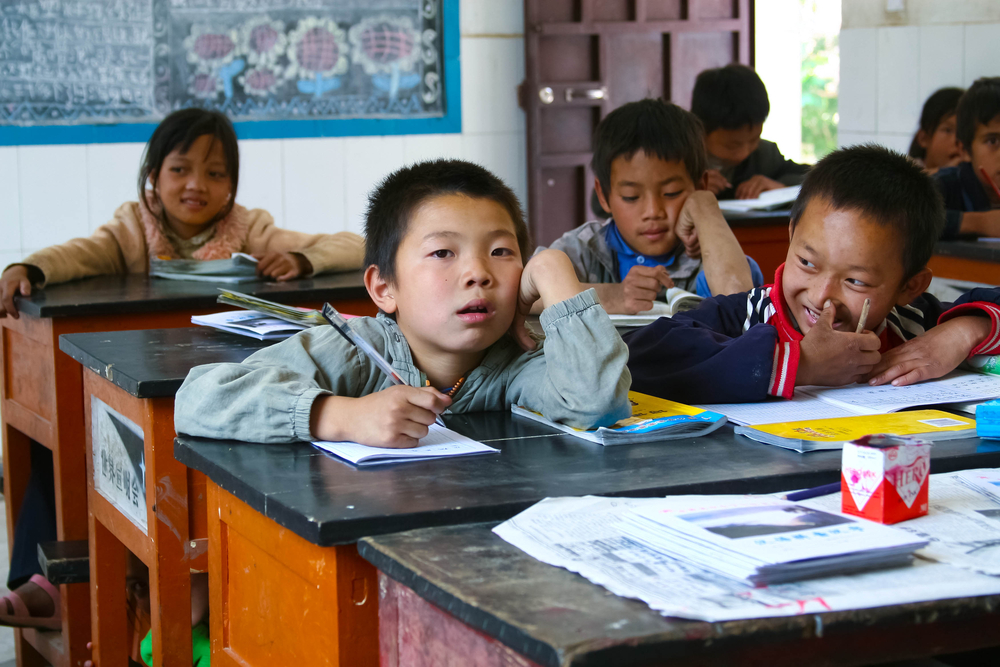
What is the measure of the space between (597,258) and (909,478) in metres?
1.64

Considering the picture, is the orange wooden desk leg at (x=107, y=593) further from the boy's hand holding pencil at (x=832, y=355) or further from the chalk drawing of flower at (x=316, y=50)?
the chalk drawing of flower at (x=316, y=50)

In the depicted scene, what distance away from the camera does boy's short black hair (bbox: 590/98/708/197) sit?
242 centimetres

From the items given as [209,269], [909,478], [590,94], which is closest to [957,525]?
[909,478]

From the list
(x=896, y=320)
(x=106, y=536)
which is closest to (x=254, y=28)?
(x=106, y=536)

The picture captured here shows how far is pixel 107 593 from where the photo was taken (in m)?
1.81

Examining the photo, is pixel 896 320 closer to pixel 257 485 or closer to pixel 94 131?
pixel 257 485

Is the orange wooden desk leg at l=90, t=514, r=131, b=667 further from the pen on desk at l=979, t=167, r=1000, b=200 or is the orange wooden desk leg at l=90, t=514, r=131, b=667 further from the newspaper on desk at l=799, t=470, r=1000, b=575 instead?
the pen on desk at l=979, t=167, r=1000, b=200

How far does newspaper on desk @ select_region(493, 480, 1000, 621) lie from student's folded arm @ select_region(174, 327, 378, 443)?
0.40 metres

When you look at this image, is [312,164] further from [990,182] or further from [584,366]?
[584,366]

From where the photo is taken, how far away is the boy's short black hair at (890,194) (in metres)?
1.57

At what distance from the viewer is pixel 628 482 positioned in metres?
1.05

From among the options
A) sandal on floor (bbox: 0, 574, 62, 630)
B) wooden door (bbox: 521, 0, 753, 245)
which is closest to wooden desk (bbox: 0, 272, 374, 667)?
sandal on floor (bbox: 0, 574, 62, 630)

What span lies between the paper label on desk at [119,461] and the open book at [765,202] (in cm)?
214

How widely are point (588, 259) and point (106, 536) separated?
1247 mm
